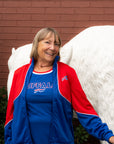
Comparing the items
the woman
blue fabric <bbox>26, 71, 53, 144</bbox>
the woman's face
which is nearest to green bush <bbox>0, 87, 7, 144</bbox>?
the woman

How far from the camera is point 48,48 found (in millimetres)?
1464

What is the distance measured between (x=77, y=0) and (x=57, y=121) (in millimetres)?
3402

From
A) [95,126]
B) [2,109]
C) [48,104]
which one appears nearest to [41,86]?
[48,104]

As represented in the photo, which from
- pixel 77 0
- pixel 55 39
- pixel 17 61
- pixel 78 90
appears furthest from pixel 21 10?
pixel 78 90

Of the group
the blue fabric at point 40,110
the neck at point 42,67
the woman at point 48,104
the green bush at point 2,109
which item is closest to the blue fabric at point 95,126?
the woman at point 48,104

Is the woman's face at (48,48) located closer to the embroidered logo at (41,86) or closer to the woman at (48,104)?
the woman at (48,104)

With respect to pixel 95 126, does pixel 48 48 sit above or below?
above

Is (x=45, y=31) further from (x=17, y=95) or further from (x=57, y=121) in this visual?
(x=57, y=121)

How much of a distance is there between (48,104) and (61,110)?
0.34 feet

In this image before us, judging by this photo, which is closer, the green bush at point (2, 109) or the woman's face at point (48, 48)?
the woman's face at point (48, 48)

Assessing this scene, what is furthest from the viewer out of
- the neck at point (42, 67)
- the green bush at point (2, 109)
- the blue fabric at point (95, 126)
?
the green bush at point (2, 109)

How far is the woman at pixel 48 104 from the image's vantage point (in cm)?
135

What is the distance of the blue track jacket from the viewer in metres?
1.35

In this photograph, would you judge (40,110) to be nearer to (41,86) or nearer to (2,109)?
(41,86)
